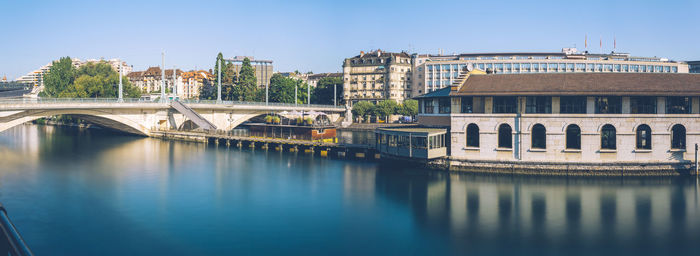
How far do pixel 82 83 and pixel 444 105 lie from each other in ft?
247

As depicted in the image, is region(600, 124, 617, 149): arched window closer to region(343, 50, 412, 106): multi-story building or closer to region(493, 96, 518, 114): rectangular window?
region(493, 96, 518, 114): rectangular window

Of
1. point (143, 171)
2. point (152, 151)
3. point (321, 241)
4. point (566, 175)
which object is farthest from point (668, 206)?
point (152, 151)

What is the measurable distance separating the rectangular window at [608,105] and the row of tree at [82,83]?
82.7m

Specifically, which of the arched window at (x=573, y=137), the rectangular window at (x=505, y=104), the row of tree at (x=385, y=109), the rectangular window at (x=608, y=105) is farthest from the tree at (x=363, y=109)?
the rectangular window at (x=608, y=105)

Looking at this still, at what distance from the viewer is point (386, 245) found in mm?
21891

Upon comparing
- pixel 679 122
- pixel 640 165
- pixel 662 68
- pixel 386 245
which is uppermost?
pixel 662 68

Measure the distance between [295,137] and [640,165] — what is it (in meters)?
36.8

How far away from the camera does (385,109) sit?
101750mm

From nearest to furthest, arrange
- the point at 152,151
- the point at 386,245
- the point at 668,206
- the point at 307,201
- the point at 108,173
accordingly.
Result: the point at 386,245 → the point at 668,206 → the point at 307,201 → the point at 108,173 → the point at 152,151

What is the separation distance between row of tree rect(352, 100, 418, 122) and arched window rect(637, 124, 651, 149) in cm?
6493

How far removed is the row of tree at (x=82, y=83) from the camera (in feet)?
297

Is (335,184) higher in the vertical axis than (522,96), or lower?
lower

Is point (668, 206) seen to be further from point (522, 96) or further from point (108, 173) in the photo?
point (108, 173)

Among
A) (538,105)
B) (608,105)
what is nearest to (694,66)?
(608,105)
